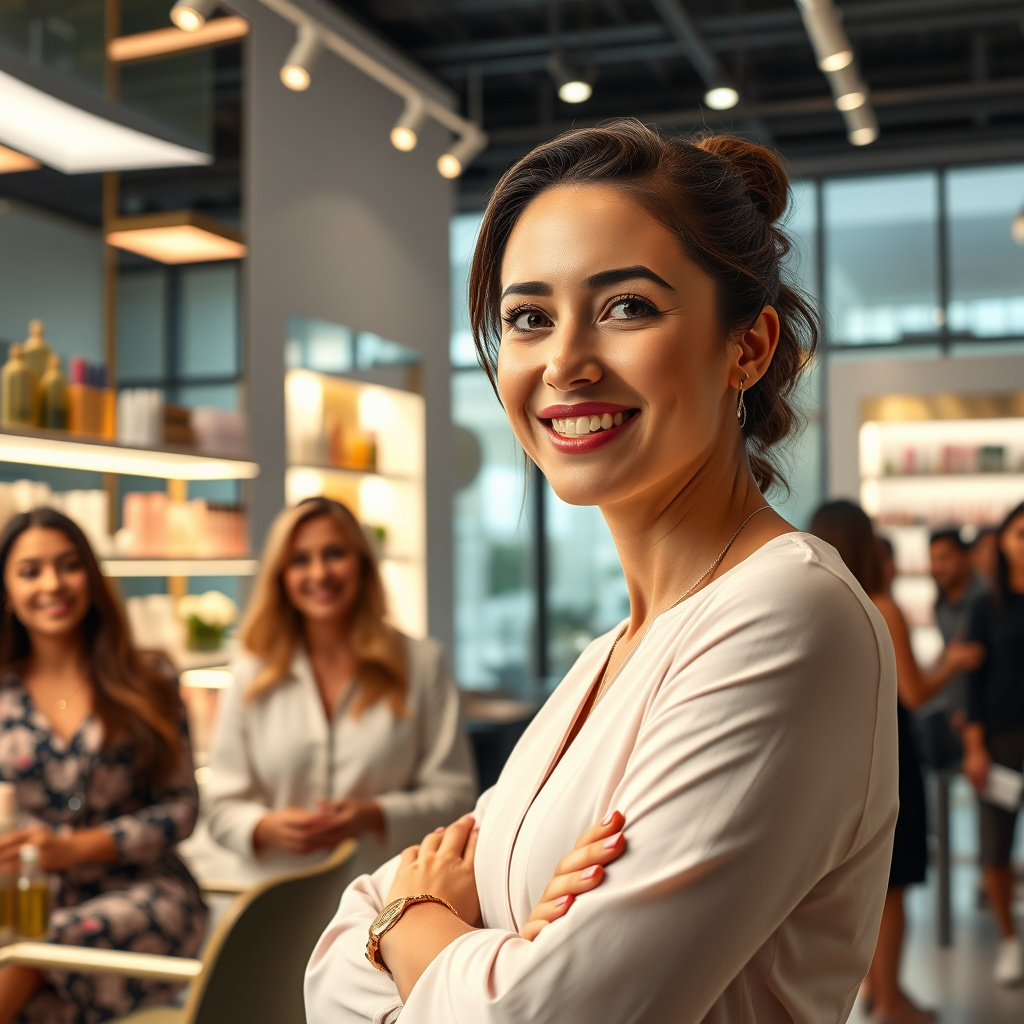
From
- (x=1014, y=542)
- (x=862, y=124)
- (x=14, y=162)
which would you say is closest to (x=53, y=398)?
(x=14, y=162)

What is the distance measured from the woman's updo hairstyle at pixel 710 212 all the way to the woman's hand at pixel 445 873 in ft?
1.97

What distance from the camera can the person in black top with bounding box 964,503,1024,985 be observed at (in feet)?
16.4

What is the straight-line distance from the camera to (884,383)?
26.9 feet

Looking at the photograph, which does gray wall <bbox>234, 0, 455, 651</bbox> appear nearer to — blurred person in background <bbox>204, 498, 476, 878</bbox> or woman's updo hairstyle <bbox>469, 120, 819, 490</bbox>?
blurred person in background <bbox>204, 498, 476, 878</bbox>

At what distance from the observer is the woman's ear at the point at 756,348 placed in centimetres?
124

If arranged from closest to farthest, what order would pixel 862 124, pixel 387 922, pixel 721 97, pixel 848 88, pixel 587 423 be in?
pixel 587 423 < pixel 387 922 < pixel 848 88 < pixel 721 97 < pixel 862 124

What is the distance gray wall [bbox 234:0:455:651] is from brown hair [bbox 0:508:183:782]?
2.12m

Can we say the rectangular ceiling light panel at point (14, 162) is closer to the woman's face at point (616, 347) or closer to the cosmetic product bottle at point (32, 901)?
the cosmetic product bottle at point (32, 901)

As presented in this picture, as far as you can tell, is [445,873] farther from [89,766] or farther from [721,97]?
[721,97]

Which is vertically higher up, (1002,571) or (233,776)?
(1002,571)

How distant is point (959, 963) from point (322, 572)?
11.9 feet

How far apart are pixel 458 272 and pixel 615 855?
1045 centimetres

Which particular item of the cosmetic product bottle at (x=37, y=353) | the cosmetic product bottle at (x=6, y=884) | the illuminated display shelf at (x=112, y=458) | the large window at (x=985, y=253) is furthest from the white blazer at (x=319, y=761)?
the large window at (x=985, y=253)

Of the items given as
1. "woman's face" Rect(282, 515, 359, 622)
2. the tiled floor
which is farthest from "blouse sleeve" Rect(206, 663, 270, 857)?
the tiled floor
